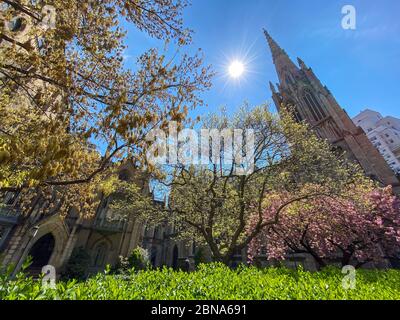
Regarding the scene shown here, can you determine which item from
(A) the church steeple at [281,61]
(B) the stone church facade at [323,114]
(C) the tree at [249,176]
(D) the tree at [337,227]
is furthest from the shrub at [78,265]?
(A) the church steeple at [281,61]

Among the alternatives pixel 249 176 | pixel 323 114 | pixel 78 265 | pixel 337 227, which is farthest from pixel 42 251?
pixel 323 114

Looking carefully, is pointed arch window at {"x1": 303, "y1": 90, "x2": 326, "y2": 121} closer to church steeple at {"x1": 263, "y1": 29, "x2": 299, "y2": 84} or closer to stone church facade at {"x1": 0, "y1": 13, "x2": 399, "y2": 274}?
stone church facade at {"x1": 0, "y1": 13, "x2": 399, "y2": 274}

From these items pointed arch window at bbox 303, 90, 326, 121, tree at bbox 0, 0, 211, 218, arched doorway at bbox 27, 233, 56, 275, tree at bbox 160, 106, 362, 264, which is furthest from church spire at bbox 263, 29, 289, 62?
arched doorway at bbox 27, 233, 56, 275

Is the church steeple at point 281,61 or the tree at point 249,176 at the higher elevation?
the church steeple at point 281,61

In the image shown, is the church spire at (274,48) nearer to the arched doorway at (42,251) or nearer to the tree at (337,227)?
the tree at (337,227)

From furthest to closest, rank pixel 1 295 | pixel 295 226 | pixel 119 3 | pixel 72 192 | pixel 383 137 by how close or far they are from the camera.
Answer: pixel 383 137
pixel 295 226
pixel 72 192
pixel 119 3
pixel 1 295

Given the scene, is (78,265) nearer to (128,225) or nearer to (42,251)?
(42,251)

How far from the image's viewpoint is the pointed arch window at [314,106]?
39.2 m

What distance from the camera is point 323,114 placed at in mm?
38906
